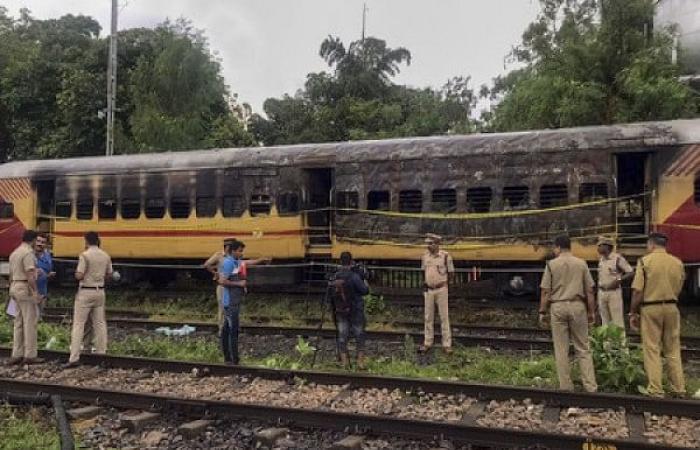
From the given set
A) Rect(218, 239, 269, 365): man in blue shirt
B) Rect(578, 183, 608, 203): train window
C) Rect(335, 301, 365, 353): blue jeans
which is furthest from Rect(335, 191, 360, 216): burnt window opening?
Rect(218, 239, 269, 365): man in blue shirt

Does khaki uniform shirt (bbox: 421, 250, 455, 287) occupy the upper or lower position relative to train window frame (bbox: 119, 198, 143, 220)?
lower

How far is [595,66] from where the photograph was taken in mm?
20938

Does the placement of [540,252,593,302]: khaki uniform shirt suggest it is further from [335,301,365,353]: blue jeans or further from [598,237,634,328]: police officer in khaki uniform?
[335,301,365,353]: blue jeans

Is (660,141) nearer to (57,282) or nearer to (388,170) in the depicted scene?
(388,170)

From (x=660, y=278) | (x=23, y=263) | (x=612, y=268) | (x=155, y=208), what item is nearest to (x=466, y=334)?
(x=612, y=268)

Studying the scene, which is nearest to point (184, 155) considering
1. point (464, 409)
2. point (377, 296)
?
point (377, 296)

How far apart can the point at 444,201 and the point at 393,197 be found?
3.59 ft

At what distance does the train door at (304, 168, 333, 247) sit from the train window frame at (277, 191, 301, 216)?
20 cm

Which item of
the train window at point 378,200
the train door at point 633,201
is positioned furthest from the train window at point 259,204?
the train door at point 633,201

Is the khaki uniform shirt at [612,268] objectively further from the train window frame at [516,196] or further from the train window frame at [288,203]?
the train window frame at [288,203]

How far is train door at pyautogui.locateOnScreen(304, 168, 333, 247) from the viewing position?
15.6 m

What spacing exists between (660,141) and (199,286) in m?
11.9

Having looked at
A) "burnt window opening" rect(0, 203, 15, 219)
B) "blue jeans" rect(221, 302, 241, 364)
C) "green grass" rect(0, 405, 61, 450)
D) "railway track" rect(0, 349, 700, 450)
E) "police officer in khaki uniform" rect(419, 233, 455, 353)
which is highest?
"burnt window opening" rect(0, 203, 15, 219)

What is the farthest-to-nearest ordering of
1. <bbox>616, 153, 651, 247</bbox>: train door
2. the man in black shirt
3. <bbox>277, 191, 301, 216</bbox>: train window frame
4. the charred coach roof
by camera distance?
1. <bbox>277, 191, 301, 216</bbox>: train window frame
2. <bbox>616, 153, 651, 247</bbox>: train door
3. the charred coach roof
4. the man in black shirt
